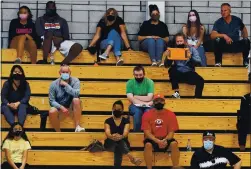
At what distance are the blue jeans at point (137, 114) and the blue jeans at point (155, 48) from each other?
190cm

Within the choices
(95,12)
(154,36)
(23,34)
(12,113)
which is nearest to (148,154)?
(12,113)

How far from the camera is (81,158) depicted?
15219 millimetres

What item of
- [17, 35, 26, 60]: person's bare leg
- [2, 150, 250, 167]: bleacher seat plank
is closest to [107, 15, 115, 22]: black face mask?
[17, 35, 26, 60]: person's bare leg

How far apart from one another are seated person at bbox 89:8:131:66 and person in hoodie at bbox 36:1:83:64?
1.39 feet

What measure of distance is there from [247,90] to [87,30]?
355cm

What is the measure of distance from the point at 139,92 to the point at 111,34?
2.05 metres

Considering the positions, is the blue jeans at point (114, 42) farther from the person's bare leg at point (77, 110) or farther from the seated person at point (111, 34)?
the person's bare leg at point (77, 110)

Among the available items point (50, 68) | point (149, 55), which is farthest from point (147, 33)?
point (50, 68)

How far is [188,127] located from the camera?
16172 mm

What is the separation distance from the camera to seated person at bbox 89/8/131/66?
693 inches

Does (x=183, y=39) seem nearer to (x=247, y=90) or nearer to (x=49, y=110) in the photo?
(x=247, y=90)

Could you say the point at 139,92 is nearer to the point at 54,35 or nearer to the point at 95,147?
the point at 95,147

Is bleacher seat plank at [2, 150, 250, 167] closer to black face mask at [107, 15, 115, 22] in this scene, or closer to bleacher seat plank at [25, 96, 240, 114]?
bleacher seat plank at [25, 96, 240, 114]

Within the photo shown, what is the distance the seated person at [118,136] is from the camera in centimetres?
1509
